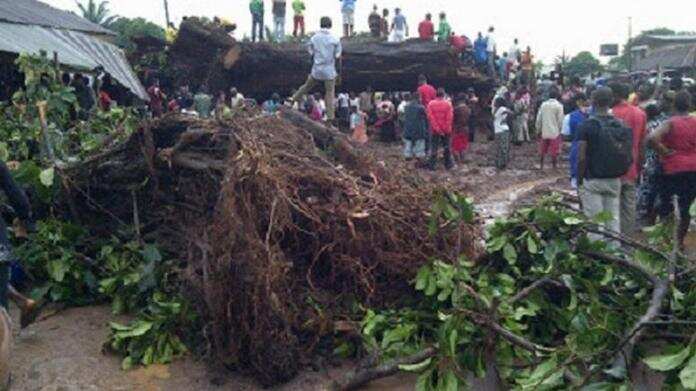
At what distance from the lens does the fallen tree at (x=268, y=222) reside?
14.6 ft

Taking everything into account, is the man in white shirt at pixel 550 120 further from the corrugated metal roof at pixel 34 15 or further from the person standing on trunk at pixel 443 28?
the corrugated metal roof at pixel 34 15

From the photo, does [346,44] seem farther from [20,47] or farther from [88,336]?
[88,336]

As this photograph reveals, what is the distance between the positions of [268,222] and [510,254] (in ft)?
5.20

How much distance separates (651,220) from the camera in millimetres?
8227

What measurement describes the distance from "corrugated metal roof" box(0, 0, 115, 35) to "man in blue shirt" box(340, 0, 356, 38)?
6.68m

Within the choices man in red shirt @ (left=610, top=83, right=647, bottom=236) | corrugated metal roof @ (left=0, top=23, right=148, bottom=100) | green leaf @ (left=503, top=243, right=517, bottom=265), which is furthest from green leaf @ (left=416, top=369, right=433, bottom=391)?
corrugated metal roof @ (left=0, top=23, right=148, bottom=100)

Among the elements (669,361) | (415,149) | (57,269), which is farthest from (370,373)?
(415,149)

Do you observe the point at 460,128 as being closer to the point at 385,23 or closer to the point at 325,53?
the point at 325,53

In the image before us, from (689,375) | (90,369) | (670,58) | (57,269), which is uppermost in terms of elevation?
(670,58)

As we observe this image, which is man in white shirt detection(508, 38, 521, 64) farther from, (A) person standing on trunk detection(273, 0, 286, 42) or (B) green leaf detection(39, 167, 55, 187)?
(B) green leaf detection(39, 167, 55, 187)

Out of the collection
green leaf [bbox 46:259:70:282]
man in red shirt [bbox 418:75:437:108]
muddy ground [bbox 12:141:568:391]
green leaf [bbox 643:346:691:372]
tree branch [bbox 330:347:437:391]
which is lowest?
muddy ground [bbox 12:141:568:391]

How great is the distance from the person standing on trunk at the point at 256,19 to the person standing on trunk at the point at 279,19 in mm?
342

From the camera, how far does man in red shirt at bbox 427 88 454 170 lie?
1237 centimetres

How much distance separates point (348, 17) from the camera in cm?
1895
